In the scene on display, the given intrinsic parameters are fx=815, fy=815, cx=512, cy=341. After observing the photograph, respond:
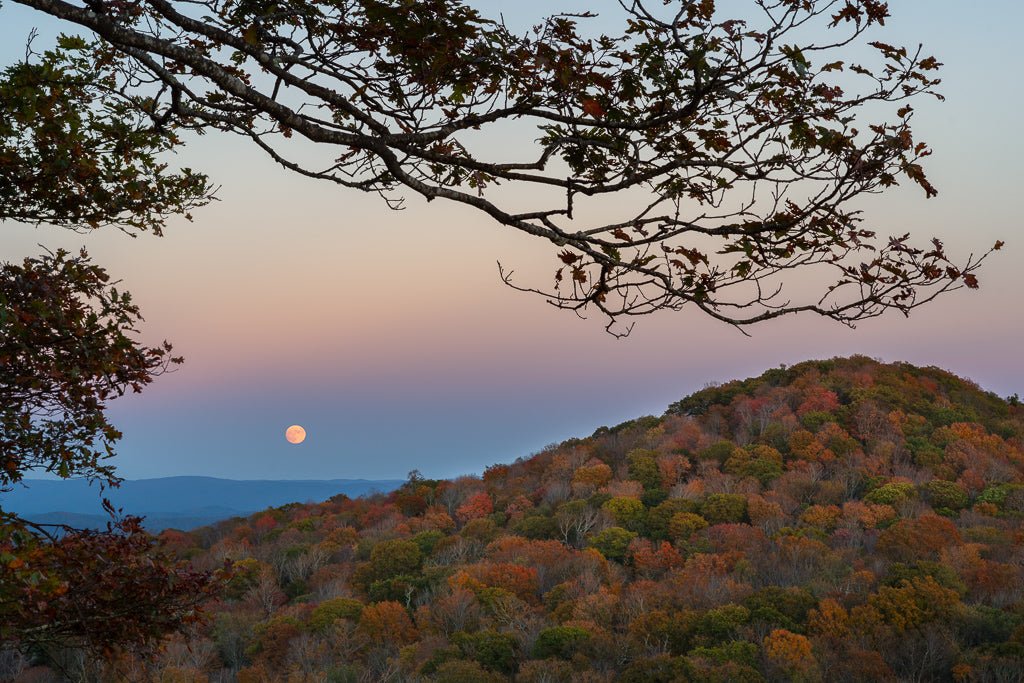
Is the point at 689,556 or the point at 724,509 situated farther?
the point at 724,509

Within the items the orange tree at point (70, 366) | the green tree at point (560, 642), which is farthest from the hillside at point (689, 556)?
the orange tree at point (70, 366)

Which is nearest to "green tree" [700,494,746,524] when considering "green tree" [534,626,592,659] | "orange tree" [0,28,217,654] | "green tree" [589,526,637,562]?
"green tree" [589,526,637,562]

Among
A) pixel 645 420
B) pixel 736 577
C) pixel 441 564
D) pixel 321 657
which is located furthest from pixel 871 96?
pixel 645 420

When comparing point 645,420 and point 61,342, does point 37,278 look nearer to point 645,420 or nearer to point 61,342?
point 61,342

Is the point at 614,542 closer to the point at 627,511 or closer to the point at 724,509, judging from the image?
the point at 627,511

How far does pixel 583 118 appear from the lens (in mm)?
5102

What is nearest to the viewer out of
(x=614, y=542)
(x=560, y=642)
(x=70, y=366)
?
(x=70, y=366)

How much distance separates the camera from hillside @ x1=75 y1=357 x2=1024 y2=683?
26.2 meters

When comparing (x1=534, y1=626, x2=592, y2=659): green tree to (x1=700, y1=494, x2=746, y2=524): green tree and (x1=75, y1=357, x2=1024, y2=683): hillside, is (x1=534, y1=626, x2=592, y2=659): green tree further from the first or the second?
(x1=700, y1=494, x2=746, y2=524): green tree

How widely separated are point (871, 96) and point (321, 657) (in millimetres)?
29534

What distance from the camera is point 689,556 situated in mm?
37438

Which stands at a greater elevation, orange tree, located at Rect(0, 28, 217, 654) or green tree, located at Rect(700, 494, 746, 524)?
orange tree, located at Rect(0, 28, 217, 654)

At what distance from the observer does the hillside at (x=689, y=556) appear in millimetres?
26234

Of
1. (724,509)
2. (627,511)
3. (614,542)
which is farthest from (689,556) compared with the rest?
(627,511)
